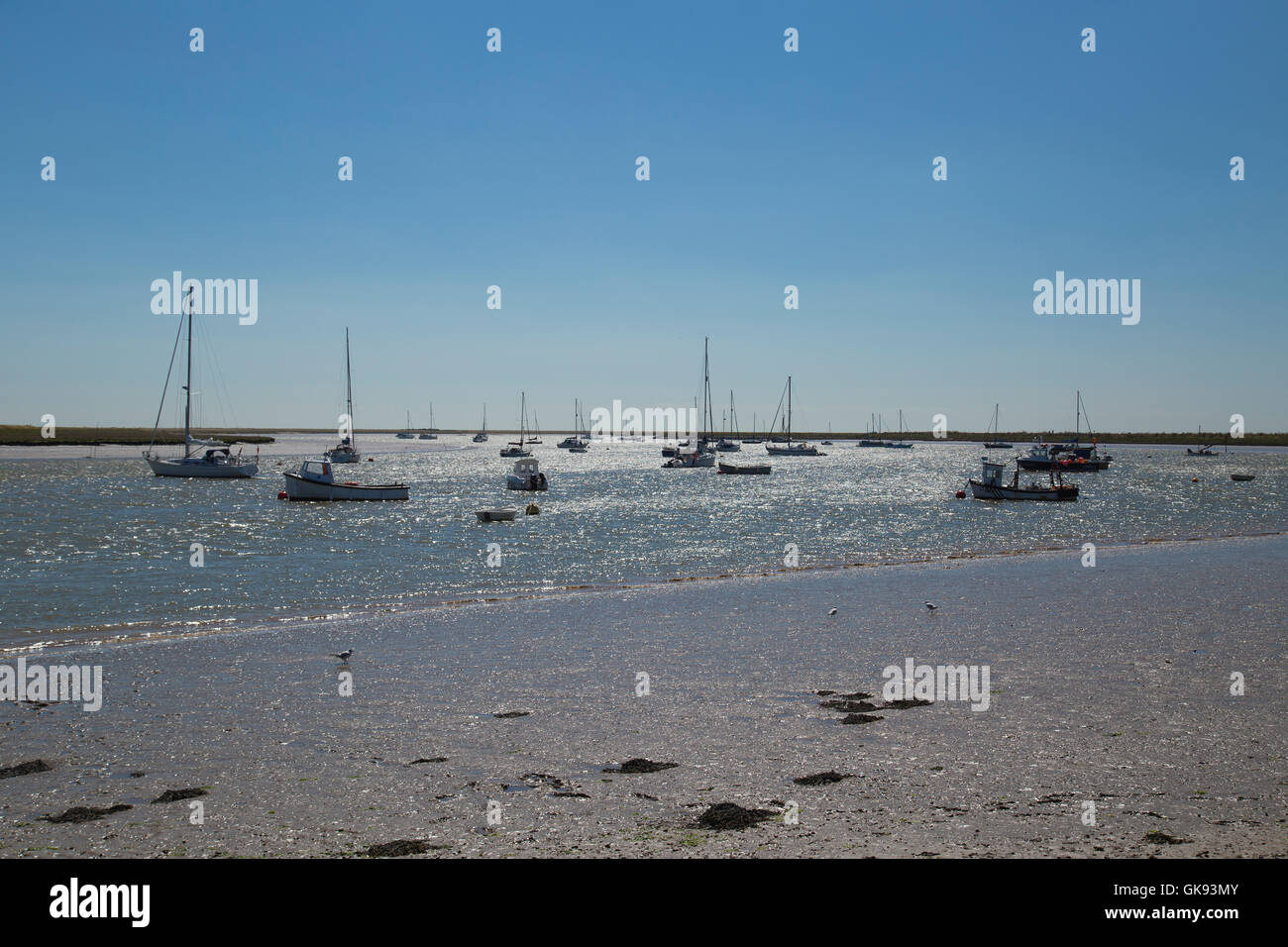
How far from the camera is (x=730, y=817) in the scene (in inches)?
348

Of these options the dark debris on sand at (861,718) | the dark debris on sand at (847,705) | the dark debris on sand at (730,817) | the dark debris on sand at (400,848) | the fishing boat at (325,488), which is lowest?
the dark debris on sand at (847,705)

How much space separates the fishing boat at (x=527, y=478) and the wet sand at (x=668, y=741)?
6049 cm

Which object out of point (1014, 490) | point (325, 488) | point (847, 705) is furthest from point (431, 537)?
point (1014, 490)

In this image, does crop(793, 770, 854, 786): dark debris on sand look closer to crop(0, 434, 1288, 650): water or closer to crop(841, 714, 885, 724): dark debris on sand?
crop(841, 714, 885, 724): dark debris on sand

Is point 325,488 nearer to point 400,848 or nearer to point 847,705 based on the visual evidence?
point 847,705

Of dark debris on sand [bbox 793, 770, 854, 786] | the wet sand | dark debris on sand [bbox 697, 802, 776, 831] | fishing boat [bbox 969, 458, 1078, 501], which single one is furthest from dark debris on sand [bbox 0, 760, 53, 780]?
fishing boat [bbox 969, 458, 1078, 501]

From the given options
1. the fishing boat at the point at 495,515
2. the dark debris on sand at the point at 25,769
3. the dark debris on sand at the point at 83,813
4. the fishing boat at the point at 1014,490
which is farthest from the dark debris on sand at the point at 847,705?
the fishing boat at the point at 1014,490

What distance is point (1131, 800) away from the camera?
9203 millimetres

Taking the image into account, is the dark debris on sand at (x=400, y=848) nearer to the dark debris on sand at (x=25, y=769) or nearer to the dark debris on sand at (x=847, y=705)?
the dark debris on sand at (x=25, y=769)

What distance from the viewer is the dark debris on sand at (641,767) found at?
10633 millimetres
